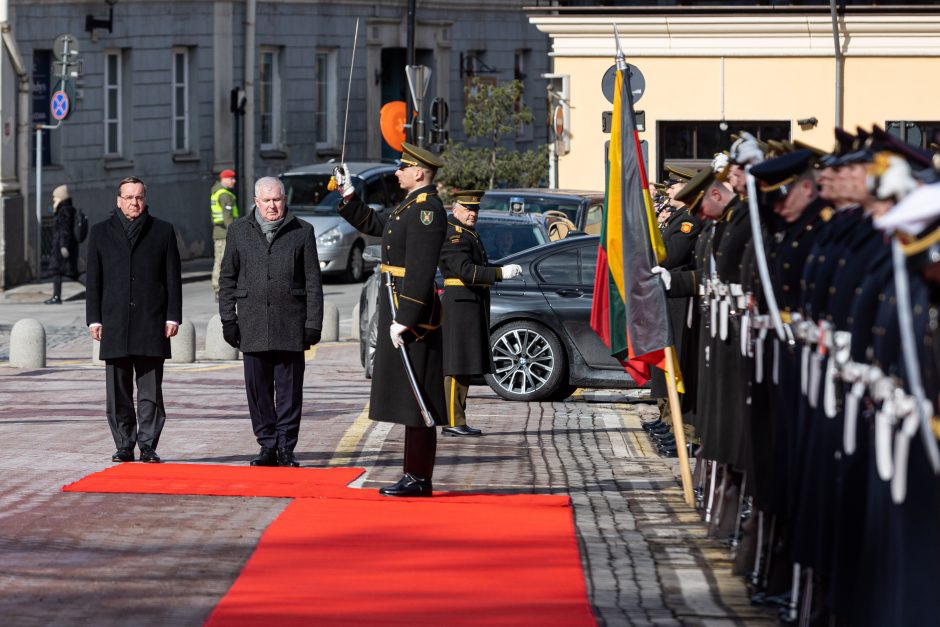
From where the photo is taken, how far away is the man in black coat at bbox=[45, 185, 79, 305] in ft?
94.7

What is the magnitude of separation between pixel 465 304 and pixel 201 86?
27.0 meters

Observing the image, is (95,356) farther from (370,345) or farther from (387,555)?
(387,555)

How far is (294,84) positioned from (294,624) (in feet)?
122

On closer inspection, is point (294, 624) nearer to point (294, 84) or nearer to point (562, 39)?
point (562, 39)

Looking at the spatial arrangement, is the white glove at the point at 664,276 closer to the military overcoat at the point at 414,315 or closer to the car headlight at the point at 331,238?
the military overcoat at the point at 414,315

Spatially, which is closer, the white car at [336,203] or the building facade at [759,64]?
the building facade at [759,64]

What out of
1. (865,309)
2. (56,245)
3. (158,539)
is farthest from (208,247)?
(865,309)

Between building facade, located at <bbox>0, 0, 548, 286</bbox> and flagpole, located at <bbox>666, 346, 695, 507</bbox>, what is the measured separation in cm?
2152

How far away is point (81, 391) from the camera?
17062 millimetres

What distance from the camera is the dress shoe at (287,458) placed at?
12016mm

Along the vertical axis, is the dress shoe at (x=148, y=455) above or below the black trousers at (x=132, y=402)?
below

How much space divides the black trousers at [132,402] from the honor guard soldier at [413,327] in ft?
6.30

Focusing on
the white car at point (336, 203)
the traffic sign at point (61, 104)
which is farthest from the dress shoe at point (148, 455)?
the traffic sign at point (61, 104)

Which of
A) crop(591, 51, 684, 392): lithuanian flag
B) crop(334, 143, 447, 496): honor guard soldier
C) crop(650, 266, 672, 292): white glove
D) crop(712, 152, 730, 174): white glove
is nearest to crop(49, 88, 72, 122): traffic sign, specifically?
crop(591, 51, 684, 392): lithuanian flag
